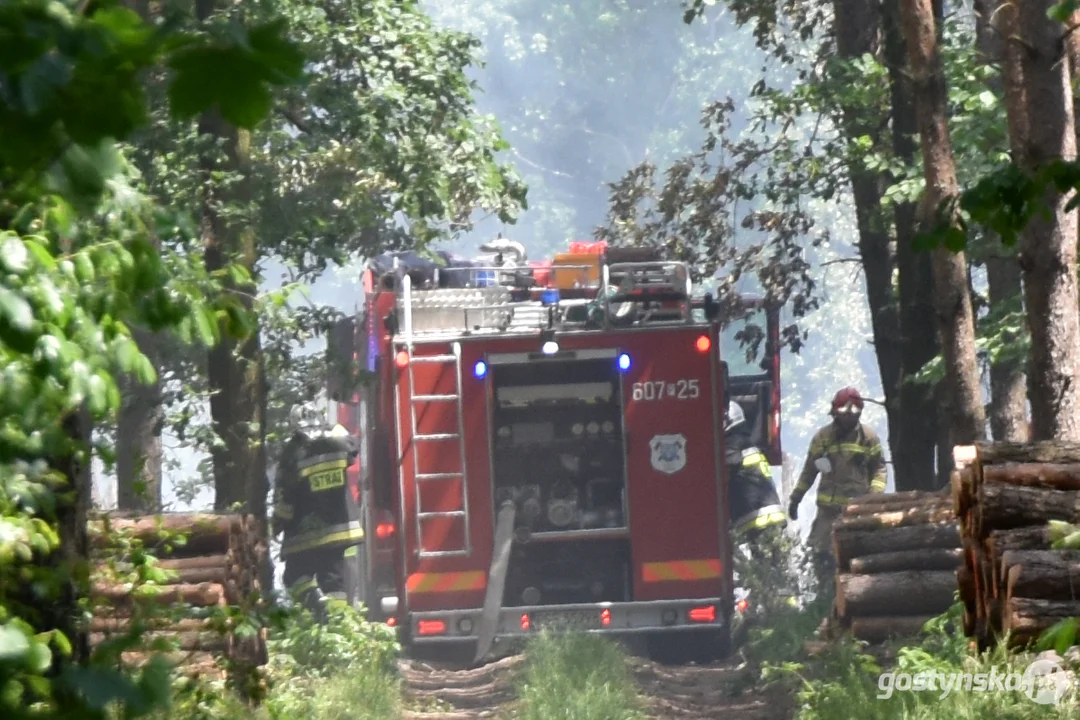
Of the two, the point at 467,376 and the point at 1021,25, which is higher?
the point at 1021,25

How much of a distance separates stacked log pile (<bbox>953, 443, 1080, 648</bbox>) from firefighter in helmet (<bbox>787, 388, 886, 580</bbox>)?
7.47 m

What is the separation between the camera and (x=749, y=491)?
50.5 ft

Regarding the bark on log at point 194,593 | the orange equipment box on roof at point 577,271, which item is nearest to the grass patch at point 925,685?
the bark on log at point 194,593

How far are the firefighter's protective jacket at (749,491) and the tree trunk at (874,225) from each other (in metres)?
1.17

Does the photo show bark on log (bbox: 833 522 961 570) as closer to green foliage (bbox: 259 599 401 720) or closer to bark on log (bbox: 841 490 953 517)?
bark on log (bbox: 841 490 953 517)

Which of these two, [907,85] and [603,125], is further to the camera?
[603,125]

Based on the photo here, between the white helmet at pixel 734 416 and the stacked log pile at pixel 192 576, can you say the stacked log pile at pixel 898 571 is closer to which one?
the stacked log pile at pixel 192 576

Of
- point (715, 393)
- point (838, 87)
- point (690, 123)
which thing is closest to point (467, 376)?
point (715, 393)

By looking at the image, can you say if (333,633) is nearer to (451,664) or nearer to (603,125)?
(451,664)

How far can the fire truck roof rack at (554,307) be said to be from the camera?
44.9 ft

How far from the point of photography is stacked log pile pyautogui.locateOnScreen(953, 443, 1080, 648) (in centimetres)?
673

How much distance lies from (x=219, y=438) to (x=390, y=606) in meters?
2.37

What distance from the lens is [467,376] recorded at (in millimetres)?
13523

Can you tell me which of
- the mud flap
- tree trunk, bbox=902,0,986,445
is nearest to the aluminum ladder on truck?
the mud flap
